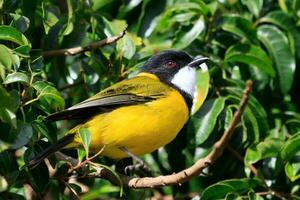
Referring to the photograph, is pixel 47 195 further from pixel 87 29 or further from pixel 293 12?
pixel 293 12

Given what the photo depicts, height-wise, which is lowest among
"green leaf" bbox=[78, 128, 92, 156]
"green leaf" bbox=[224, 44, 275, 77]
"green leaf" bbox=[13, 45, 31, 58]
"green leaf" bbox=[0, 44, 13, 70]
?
"green leaf" bbox=[78, 128, 92, 156]

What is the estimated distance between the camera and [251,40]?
196 inches

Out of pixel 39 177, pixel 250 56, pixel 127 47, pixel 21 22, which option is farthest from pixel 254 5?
pixel 39 177

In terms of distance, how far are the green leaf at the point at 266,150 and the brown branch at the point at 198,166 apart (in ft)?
2.91

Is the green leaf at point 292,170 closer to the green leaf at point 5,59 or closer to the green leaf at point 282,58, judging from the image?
the green leaf at point 282,58

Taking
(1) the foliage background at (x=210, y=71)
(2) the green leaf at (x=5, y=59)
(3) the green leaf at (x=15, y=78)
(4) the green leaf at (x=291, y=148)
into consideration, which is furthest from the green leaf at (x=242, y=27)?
(2) the green leaf at (x=5, y=59)

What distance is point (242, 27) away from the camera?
4.98 meters

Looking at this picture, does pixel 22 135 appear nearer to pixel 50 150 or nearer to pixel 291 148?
pixel 50 150

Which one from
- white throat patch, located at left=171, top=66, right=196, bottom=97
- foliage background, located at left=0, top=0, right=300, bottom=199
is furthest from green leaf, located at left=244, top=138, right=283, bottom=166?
white throat patch, located at left=171, top=66, right=196, bottom=97

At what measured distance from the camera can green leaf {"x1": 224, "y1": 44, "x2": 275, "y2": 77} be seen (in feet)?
15.5

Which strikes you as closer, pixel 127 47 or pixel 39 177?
pixel 39 177

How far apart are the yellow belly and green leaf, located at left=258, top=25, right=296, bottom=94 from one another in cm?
91

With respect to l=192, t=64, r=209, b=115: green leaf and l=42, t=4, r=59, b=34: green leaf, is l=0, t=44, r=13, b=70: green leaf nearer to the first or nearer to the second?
l=42, t=4, r=59, b=34: green leaf

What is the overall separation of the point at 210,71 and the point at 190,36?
289 millimetres
